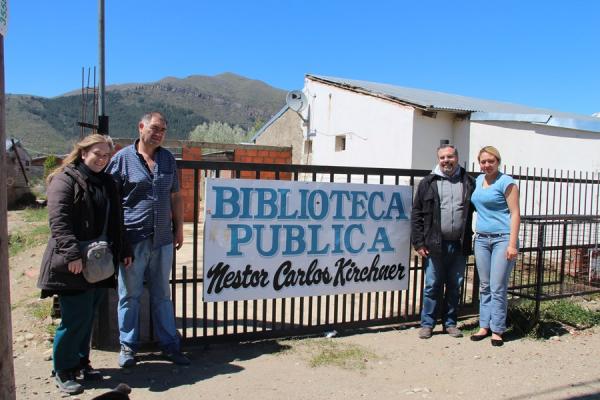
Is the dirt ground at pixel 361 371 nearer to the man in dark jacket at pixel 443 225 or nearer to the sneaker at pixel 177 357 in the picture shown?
the sneaker at pixel 177 357

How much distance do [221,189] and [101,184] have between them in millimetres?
1078

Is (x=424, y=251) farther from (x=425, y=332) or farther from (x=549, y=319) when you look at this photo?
(x=549, y=319)

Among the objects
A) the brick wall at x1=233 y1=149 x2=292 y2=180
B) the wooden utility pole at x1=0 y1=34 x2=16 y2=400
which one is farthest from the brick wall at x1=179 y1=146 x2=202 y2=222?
the wooden utility pole at x1=0 y1=34 x2=16 y2=400

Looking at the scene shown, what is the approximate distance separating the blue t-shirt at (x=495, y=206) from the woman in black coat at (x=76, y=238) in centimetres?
326

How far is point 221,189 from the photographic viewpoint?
428 centimetres

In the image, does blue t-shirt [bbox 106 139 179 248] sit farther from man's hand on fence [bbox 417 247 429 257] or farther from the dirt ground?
man's hand on fence [bbox 417 247 429 257]

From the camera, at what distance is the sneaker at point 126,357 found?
3.84 meters

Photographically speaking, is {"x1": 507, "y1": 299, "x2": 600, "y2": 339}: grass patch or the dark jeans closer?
the dark jeans

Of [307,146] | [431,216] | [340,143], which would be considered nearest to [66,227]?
[431,216]

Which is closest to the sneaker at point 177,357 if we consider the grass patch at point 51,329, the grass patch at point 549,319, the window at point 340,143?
Answer: the grass patch at point 51,329

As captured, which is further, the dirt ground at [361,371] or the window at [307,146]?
the window at [307,146]

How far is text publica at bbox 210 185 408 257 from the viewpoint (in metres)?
4.38

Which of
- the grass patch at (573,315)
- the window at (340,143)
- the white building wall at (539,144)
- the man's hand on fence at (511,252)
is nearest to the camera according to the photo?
the man's hand on fence at (511,252)

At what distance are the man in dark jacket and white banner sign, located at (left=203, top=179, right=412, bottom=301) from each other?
332mm
